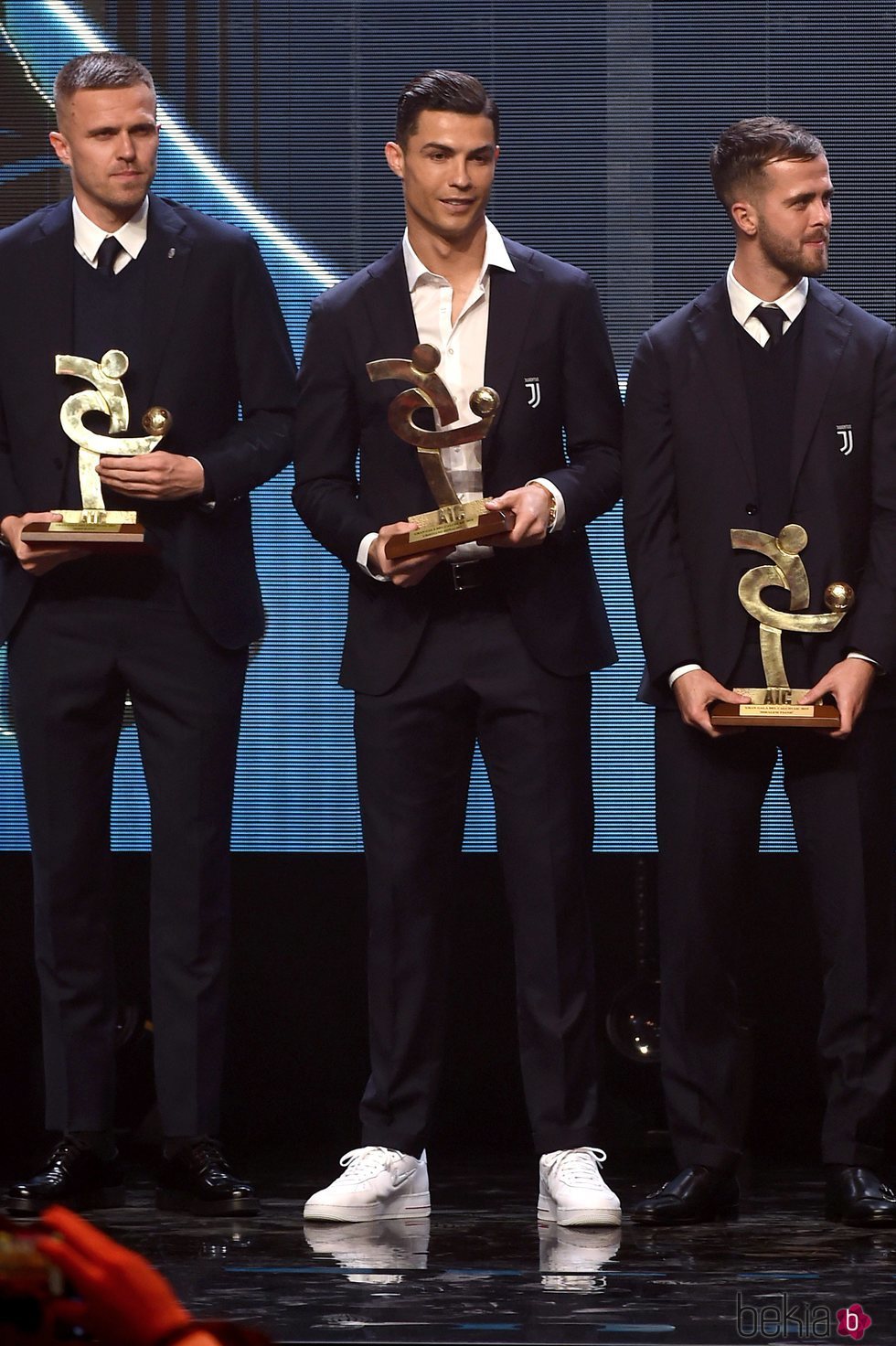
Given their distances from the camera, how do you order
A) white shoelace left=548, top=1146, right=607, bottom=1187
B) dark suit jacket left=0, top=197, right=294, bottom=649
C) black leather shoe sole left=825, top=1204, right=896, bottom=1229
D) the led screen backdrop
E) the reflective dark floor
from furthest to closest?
the led screen backdrop → dark suit jacket left=0, top=197, right=294, bottom=649 → white shoelace left=548, top=1146, right=607, bottom=1187 → black leather shoe sole left=825, top=1204, right=896, bottom=1229 → the reflective dark floor

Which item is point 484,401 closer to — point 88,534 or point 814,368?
point 814,368

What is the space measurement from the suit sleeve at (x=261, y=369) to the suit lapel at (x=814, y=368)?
927 mm

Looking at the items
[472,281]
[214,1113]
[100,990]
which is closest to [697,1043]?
[214,1113]

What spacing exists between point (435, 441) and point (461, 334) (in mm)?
290

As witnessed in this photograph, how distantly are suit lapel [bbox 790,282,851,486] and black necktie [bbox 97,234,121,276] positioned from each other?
1.27m

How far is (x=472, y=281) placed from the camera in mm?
3219

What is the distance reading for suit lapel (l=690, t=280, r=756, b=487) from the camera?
314 cm

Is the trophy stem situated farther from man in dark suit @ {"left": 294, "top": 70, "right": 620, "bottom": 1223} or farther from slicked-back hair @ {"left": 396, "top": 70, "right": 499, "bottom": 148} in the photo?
slicked-back hair @ {"left": 396, "top": 70, "right": 499, "bottom": 148}

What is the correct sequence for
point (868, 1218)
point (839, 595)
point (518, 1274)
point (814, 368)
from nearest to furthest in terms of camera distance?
point (518, 1274) < point (868, 1218) < point (839, 595) < point (814, 368)

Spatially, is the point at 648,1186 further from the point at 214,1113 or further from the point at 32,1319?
the point at 32,1319

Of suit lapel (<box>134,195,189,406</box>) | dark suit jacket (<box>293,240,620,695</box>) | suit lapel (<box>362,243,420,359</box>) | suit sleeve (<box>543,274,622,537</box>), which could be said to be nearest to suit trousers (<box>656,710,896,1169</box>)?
dark suit jacket (<box>293,240,620,695</box>)

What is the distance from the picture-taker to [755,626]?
3.14 metres

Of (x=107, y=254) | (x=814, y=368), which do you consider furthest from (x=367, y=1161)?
(x=107, y=254)

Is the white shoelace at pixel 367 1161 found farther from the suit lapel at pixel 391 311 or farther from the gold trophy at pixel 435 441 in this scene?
the suit lapel at pixel 391 311
